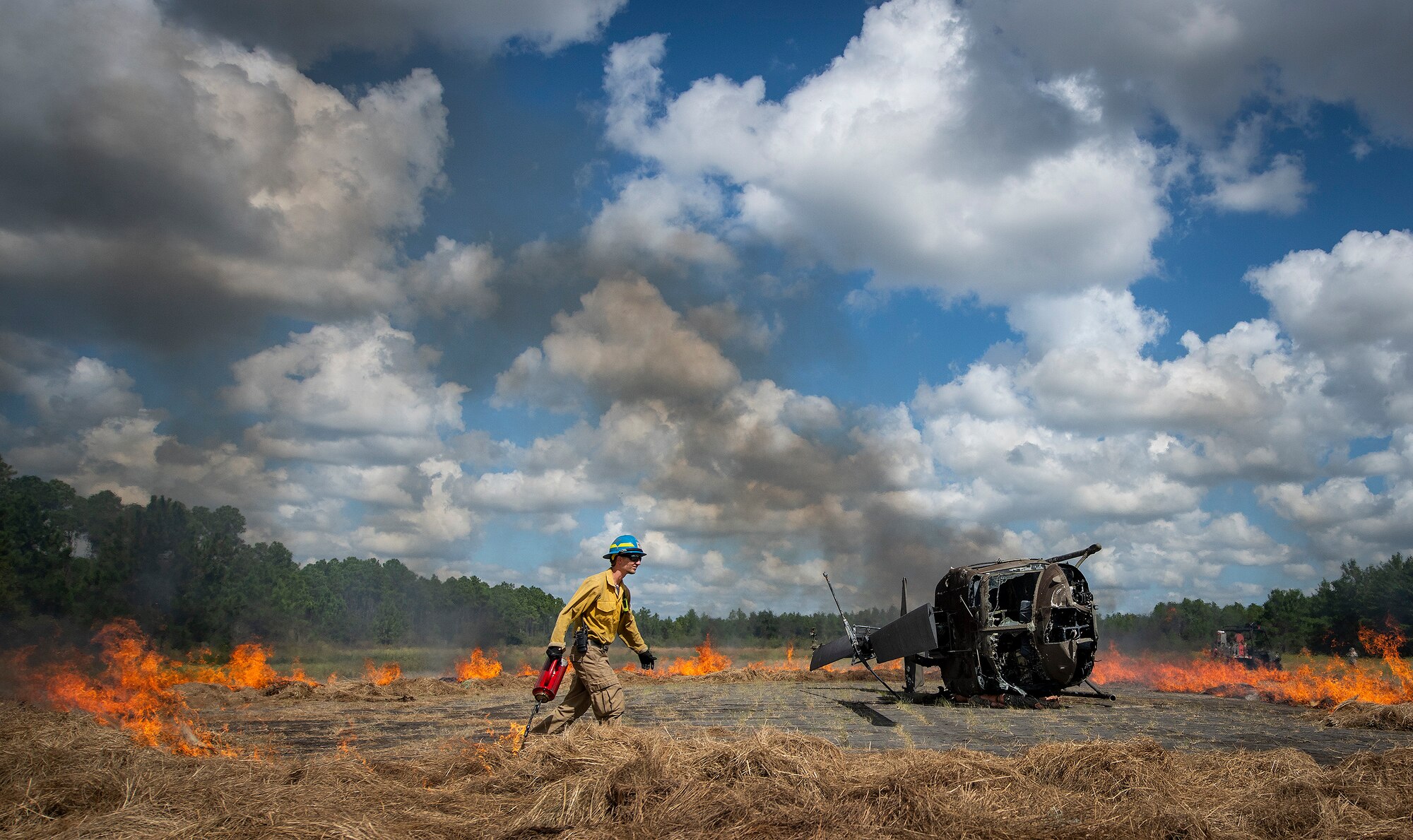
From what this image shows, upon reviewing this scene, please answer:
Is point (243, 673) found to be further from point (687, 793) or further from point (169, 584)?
point (687, 793)

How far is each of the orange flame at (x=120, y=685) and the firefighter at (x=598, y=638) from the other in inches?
248

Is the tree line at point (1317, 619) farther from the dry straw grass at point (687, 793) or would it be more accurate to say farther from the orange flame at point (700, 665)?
the dry straw grass at point (687, 793)

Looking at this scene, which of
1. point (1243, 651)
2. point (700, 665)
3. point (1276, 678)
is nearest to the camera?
point (1276, 678)

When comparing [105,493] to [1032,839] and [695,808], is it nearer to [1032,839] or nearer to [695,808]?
[695,808]

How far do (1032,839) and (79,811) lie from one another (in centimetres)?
680

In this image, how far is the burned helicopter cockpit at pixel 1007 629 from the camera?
1605 centimetres

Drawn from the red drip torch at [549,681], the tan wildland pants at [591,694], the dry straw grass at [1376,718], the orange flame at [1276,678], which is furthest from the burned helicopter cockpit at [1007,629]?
the red drip torch at [549,681]

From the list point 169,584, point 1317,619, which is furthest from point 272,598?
point 1317,619

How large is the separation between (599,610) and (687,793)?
3212 mm

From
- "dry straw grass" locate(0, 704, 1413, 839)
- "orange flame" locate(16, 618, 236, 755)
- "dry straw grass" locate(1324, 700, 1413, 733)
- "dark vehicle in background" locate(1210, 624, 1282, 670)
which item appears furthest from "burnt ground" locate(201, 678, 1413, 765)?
"dark vehicle in background" locate(1210, 624, 1282, 670)

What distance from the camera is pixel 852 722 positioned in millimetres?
14383

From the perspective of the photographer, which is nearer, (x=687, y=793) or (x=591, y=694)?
(x=687, y=793)

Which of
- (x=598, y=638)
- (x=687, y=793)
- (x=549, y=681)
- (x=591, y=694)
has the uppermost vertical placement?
(x=598, y=638)

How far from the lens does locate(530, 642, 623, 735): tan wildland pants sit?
8305 mm
